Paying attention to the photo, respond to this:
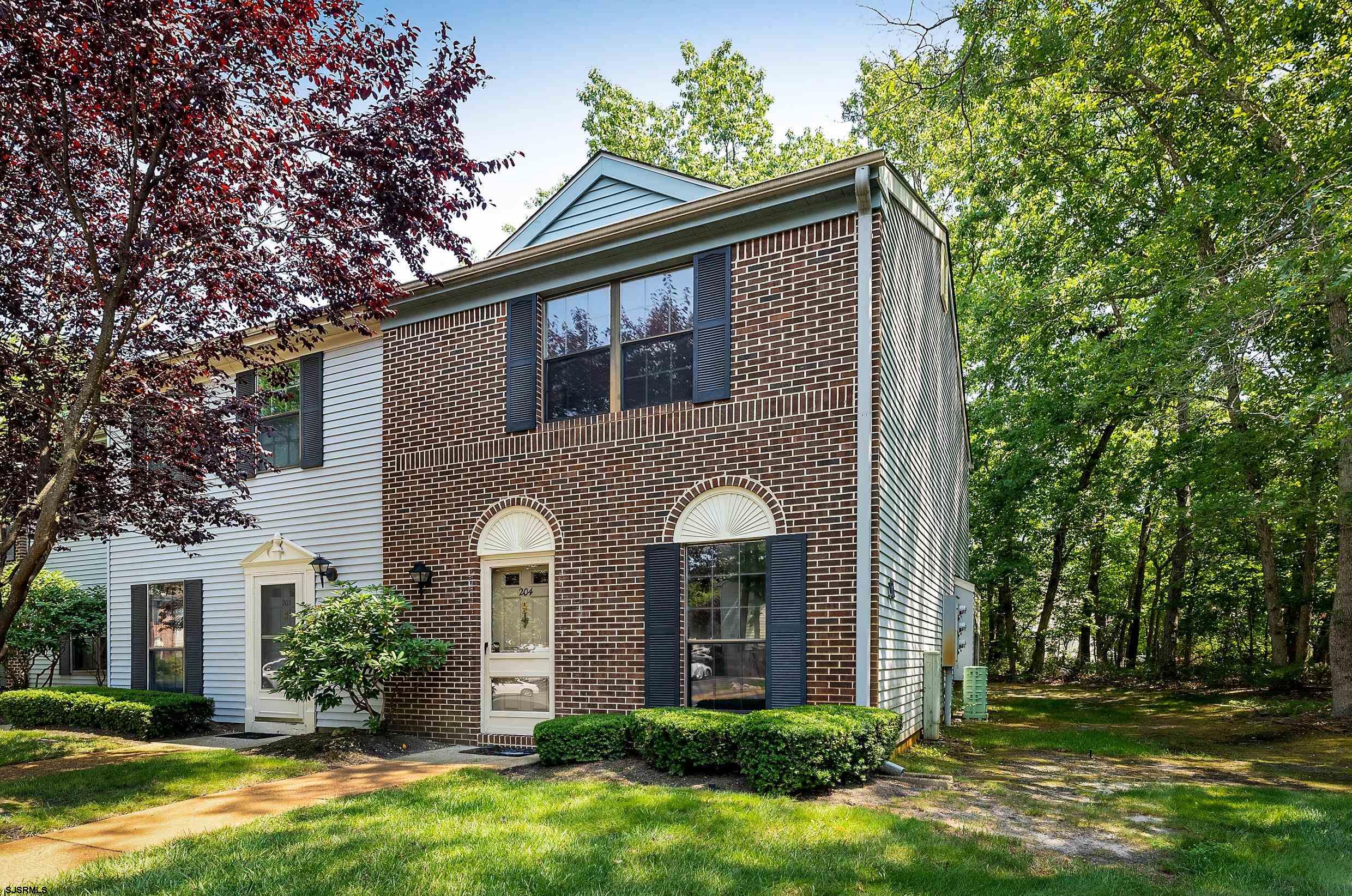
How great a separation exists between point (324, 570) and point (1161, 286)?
13.1m

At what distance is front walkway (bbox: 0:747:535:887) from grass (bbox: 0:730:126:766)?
4114 millimetres

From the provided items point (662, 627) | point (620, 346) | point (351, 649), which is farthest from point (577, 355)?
point (351, 649)

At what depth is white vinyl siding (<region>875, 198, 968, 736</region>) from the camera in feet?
26.9

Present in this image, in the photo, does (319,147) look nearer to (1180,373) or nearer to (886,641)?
(886,641)

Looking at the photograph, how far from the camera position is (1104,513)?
22.1m

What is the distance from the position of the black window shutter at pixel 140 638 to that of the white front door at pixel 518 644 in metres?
7.58

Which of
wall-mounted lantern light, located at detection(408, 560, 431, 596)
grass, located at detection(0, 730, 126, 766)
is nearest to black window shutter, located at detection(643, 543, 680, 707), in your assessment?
wall-mounted lantern light, located at detection(408, 560, 431, 596)

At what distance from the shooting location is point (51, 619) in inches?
563

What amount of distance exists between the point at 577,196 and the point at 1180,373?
7881 millimetres

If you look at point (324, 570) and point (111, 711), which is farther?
point (111, 711)

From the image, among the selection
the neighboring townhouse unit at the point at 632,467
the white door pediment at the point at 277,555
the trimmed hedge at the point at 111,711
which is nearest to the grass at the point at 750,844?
the neighboring townhouse unit at the point at 632,467

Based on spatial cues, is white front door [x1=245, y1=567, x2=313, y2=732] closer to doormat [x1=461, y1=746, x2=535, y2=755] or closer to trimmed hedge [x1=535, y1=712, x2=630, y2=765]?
doormat [x1=461, y1=746, x2=535, y2=755]

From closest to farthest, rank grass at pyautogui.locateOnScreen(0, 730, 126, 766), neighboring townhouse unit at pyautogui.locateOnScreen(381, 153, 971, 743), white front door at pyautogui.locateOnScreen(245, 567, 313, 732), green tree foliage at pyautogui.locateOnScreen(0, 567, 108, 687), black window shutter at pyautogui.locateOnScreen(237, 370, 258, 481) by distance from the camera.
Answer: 1. neighboring townhouse unit at pyautogui.locateOnScreen(381, 153, 971, 743)
2. grass at pyautogui.locateOnScreen(0, 730, 126, 766)
3. white front door at pyautogui.locateOnScreen(245, 567, 313, 732)
4. black window shutter at pyautogui.locateOnScreen(237, 370, 258, 481)
5. green tree foliage at pyautogui.locateOnScreen(0, 567, 108, 687)

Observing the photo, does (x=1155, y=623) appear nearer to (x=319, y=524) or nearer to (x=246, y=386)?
(x=319, y=524)
